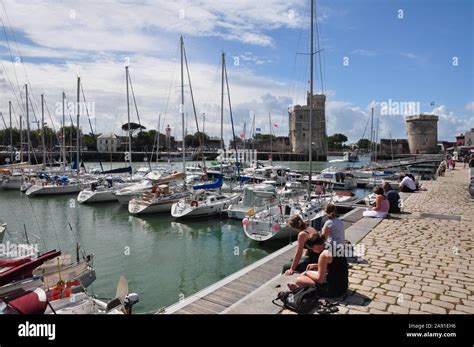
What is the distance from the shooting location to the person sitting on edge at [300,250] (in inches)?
251

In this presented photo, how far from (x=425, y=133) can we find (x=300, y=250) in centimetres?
10665

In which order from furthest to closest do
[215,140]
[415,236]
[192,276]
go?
[215,140]
[192,276]
[415,236]

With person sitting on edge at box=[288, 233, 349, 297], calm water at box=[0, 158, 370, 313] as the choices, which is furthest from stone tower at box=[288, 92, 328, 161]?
person sitting on edge at box=[288, 233, 349, 297]

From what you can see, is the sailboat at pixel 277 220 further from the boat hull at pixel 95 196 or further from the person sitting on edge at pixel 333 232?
the boat hull at pixel 95 196

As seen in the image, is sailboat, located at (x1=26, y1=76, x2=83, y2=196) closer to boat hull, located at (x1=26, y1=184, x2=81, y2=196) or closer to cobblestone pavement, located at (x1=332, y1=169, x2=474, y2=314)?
boat hull, located at (x1=26, y1=184, x2=81, y2=196)

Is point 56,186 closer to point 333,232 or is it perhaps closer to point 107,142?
point 333,232

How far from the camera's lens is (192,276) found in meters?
12.5

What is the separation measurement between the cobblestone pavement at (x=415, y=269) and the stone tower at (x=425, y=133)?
9716 cm

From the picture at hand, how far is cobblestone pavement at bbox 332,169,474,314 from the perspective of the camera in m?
5.66

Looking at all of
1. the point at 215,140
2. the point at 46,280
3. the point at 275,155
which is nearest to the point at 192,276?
the point at 46,280

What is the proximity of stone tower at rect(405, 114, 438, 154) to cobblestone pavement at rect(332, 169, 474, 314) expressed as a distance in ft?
319

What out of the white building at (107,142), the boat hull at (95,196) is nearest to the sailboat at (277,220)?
the boat hull at (95,196)
